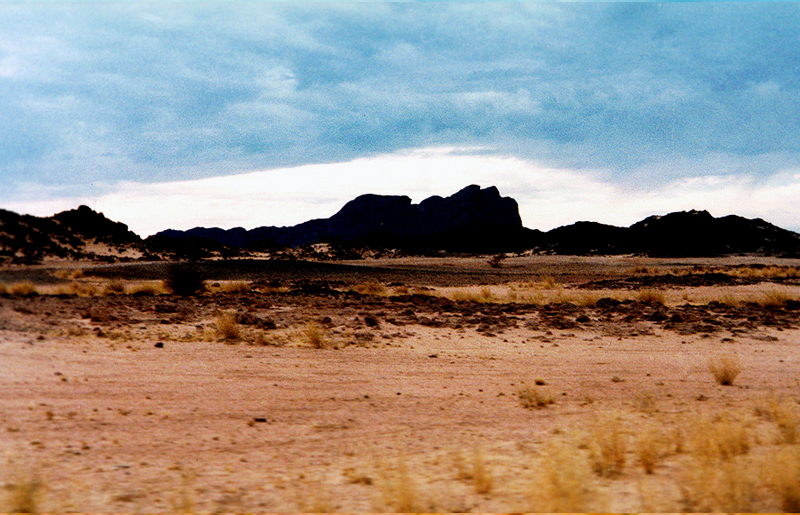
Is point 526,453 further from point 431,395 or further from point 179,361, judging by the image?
point 179,361

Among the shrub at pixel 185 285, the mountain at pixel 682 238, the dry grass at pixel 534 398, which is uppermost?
the mountain at pixel 682 238

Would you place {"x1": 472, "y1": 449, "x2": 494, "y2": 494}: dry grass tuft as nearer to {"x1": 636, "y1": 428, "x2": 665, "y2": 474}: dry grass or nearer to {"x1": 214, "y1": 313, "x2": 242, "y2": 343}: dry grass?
{"x1": 636, "y1": 428, "x2": 665, "y2": 474}: dry grass

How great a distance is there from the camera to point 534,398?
8.49 meters

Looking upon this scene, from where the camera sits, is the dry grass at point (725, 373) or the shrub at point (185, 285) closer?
the dry grass at point (725, 373)

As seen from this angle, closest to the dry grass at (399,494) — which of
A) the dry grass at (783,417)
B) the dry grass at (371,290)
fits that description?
the dry grass at (783,417)

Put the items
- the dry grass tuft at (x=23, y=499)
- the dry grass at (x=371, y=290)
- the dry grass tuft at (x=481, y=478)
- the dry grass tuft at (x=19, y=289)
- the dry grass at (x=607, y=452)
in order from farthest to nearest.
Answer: the dry grass at (x=371, y=290)
the dry grass tuft at (x=19, y=289)
the dry grass at (x=607, y=452)
the dry grass tuft at (x=481, y=478)
the dry grass tuft at (x=23, y=499)

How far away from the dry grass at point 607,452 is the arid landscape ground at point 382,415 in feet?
0.07

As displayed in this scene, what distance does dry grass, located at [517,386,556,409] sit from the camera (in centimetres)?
835

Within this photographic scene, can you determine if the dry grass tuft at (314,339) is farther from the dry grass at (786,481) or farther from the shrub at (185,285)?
the shrub at (185,285)

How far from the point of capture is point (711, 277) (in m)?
40.7

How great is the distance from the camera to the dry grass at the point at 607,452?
218 inches

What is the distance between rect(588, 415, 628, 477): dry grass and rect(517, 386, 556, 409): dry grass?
180 cm

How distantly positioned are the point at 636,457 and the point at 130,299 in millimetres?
18326

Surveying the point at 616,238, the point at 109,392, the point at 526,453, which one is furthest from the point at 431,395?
the point at 616,238
